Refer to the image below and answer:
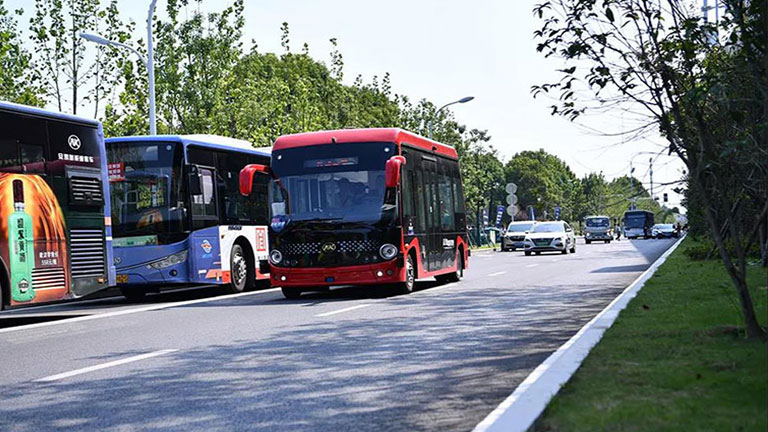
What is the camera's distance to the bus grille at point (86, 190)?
15.5 m

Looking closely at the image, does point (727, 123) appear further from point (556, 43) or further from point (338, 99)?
point (338, 99)

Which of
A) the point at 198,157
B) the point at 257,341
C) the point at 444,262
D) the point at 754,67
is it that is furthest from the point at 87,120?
the point at 754,67

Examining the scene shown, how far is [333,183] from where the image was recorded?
18.0 metres

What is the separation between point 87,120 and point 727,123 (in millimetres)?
9750

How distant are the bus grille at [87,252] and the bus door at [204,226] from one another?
3.23m

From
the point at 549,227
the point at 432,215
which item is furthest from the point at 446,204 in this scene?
the point at 549,227

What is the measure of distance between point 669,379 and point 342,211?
11300 mm

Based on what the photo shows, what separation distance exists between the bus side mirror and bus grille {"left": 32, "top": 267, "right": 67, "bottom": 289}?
180 inches

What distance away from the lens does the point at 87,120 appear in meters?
15.9

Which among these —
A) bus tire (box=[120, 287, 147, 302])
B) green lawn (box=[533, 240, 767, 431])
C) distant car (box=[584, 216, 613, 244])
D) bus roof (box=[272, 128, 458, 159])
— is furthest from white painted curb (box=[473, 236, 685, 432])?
distant car (box=[584, 216, 613, 244])

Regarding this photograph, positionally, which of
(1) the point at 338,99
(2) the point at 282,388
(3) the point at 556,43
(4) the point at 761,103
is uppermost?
(1) the point at 338,99

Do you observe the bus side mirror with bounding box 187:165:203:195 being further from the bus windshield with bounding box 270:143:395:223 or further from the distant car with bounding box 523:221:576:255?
the distant car with bounding box 523:221:576:255

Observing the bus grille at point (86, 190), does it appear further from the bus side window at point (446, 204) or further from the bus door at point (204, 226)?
the bus side window at point (446, 204)

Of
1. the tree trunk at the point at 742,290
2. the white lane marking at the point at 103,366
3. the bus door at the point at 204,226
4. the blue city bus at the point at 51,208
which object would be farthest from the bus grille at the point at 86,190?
the tree trunk at the point at 742,290
